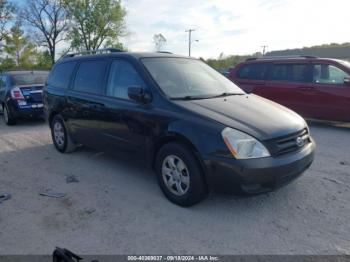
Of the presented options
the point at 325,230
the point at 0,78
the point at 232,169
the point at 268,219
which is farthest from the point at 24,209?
the point at 0,78

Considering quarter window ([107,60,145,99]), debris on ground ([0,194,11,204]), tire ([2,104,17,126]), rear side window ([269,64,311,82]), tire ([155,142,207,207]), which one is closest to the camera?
tire ([155,142,207,207])

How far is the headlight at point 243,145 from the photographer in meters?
3.16

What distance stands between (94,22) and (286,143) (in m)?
46.6

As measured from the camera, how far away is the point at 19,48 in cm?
4919

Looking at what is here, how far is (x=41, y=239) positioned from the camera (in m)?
3.07

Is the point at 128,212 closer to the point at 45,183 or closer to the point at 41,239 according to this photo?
the point at 41,239

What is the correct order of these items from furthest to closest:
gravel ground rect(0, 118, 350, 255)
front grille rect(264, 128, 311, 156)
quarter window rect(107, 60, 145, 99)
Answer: quarter window rect(107, 60, 145, 99)
front grille rect(264, 128, 311, 156)
gravel ground rect(0, 118, 350, 255)

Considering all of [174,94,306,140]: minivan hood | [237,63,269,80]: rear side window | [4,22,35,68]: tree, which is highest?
[4,22,35,68]: tree

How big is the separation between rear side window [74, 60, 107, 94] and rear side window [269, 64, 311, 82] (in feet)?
17.4

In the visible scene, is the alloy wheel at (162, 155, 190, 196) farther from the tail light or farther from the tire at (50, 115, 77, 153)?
the tail light

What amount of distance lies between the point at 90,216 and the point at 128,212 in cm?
42

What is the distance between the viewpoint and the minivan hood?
332 centimetres

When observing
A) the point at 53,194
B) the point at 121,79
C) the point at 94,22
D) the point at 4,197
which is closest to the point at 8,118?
the point at 4,197

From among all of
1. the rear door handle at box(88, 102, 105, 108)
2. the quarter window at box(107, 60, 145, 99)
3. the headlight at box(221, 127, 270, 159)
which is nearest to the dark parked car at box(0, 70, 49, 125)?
the rear door handle at box(88, 102, 105, 108)
